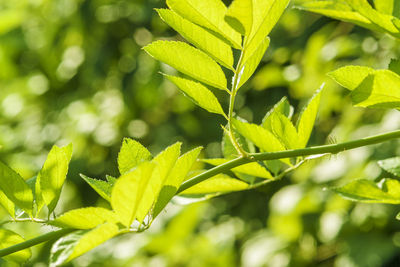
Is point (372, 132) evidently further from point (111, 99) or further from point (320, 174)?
point (111, 99)

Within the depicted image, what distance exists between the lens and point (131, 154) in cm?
52

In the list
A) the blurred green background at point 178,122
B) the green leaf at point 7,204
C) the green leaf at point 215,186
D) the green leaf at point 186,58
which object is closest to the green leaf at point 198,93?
the green leaf at point 186,58

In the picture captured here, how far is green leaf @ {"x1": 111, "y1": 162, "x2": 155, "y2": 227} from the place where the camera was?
40cm

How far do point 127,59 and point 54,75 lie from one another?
1.36 feet

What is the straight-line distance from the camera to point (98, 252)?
170cm

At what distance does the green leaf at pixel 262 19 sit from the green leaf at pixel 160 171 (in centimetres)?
11

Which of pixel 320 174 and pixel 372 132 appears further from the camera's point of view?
pixel 320 174

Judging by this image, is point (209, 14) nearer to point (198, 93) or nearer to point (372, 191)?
point (198, 93)

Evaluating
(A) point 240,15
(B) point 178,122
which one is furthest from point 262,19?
(B) point 178,122

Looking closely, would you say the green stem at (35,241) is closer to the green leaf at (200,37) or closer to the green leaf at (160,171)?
the green leaf at (160,171)

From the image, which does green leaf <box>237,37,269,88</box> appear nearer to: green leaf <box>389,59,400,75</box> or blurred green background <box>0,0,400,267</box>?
green leaf <box>389,59,400,75</box>

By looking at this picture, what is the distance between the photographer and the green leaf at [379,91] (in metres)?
0.50

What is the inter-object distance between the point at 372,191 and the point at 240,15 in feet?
0.84

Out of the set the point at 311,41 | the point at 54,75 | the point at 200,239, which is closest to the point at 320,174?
the point at 311,41
